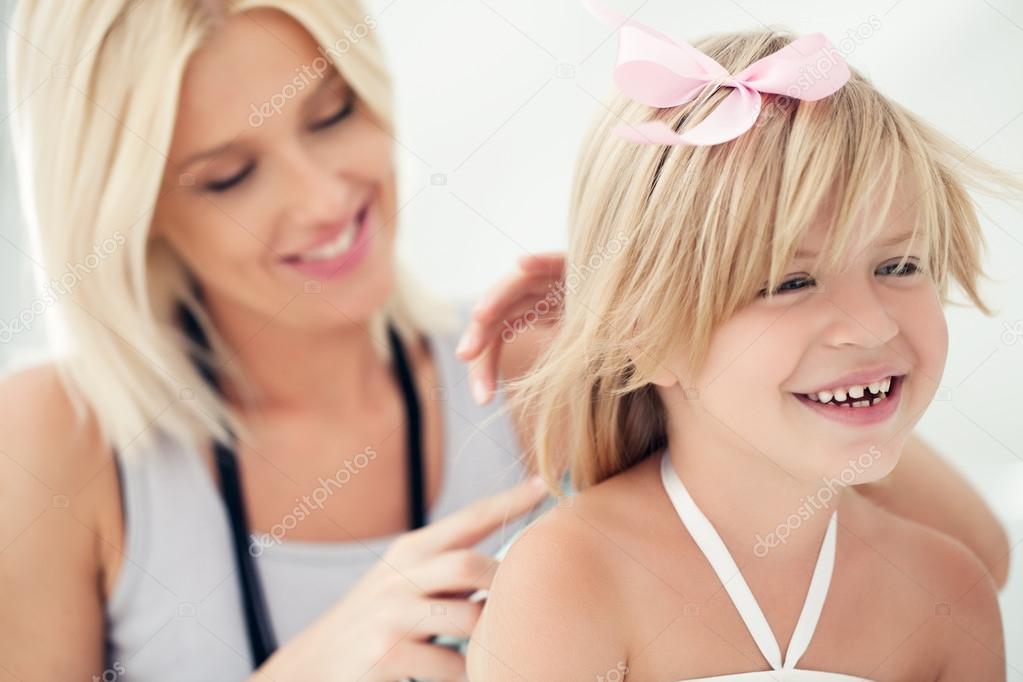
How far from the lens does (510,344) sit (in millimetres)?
1212

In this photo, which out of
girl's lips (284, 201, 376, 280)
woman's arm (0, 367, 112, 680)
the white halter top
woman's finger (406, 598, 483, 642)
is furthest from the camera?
girl's lips (284, 201, 376, 280)

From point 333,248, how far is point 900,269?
27.0 inches

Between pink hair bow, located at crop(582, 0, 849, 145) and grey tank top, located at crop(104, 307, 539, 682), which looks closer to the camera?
pink hair bow, located at crop(582, 0, 849, 145)

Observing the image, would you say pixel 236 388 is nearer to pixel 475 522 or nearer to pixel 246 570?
pixel 246 570

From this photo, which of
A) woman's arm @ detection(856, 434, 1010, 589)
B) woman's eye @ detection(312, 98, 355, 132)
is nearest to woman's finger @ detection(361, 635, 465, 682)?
woman's arm @ detection(856, 434, 1010, 589)

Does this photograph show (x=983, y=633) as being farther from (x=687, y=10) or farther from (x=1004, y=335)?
(x=687, y=10)

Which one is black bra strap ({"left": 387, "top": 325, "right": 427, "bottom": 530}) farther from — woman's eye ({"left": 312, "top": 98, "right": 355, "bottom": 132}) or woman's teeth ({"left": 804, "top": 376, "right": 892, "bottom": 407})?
woman's teeth ({"left": 804, "top": 376, "right": 892, "bottom": 407})

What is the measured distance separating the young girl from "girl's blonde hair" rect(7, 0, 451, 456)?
0.47m

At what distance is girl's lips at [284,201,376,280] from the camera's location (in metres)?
1.20

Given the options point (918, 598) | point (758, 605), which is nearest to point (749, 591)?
point (758, 605)

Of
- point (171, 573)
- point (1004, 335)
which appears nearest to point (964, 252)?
point (1004, 335)

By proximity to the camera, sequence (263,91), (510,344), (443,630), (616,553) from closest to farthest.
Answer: (616,553)
(443,630)
(263,91)
(510,344)

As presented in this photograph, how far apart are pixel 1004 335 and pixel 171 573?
998mm

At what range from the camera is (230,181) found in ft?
3.72
